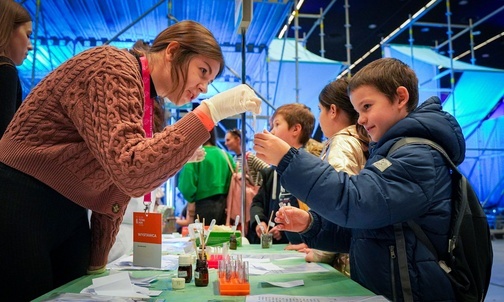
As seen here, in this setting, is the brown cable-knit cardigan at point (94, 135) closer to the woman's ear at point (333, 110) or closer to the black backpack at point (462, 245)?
the black backpack at point (462, 245)

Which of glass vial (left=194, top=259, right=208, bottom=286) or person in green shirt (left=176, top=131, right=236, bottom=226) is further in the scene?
person in green shirt (left=176, top=131, right=236, bottom=226)

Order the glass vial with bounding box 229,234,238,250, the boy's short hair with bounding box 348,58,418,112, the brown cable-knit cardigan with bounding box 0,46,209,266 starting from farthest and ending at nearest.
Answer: the glass vial with bounding box 229,234,238,250, the boy's short hair with bounding box 348,58,418,112, the brown cable-knit cardigan with bounding box 0,46,209,266

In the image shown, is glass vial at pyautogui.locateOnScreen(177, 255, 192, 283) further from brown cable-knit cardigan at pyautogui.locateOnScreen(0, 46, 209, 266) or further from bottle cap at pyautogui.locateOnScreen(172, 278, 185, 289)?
brown cable-knit cardigan at pyautogui.locateOnScreen(0, 46, 209, 266)

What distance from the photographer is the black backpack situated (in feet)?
3.41

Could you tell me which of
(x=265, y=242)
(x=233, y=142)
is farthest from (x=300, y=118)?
(x=233, y=142)

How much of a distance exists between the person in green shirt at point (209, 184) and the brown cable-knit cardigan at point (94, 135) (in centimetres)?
228

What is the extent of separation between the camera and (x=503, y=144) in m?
8.41

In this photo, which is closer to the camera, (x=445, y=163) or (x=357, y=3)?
(x=445, y=163)

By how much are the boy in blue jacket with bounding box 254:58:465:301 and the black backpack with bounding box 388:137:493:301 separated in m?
0.02

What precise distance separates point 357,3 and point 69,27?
567 centimetres

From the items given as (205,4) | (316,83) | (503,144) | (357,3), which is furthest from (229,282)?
(503,144)

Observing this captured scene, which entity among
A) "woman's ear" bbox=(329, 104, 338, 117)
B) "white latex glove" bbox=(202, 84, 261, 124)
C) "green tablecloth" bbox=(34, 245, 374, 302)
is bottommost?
"green tablecloth" bbox=(34, 245, 374, 302)

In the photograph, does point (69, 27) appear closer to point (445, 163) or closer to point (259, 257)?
point (259, 257)

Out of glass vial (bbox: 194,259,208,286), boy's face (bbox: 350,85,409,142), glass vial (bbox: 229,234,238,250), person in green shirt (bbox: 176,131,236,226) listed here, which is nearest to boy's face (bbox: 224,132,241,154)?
person in green shirt (bbox: 176,131,236,226)
